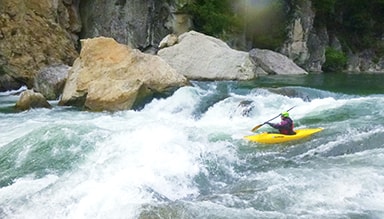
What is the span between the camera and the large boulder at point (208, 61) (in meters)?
16.5

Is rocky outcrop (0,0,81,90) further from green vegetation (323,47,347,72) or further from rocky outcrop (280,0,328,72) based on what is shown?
green vegetation (323,47,347,72)

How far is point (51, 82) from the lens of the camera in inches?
554

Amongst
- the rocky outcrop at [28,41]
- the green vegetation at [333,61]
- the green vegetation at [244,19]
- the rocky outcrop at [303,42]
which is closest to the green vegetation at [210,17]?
the green vegetation at [244,19]

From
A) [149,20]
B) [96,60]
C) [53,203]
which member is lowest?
[53,203]

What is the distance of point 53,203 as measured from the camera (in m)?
5.95

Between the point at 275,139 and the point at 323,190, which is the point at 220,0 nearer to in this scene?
the point at 275,139

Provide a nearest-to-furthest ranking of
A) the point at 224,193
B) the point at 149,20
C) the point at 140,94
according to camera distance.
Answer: the point at 224,193 → the point at 140,94 → the point at 149,20

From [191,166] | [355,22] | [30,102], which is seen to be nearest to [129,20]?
[30,102]

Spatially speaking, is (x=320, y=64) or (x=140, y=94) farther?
(x=320, y=64)

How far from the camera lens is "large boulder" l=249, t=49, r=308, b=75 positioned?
2055cm

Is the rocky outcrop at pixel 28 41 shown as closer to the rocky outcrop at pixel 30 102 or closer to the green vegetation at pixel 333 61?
the rocky outcrop at pixel 30 102

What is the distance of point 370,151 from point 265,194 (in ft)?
8.74

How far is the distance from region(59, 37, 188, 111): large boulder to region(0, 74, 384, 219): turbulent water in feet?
1.91

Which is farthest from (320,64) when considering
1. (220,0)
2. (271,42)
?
(220,0)
